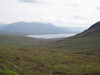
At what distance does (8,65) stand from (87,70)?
12035 mm

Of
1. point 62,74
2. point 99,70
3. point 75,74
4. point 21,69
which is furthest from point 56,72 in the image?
point 99,70

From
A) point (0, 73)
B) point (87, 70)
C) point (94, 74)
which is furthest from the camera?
point (87, 70)

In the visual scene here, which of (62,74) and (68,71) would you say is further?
(68,71)

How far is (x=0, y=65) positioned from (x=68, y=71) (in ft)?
32.5

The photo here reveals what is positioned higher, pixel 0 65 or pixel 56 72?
pixel 0 65

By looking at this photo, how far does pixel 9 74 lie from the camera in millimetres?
20125

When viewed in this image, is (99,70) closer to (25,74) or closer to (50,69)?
(50,69)

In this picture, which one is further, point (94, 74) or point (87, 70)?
point (87, 70)

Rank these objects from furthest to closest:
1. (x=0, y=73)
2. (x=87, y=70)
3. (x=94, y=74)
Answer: (x=87, y=70) → (x=94, y=74) → (x=0, y=73)

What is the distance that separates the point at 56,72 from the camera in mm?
25922

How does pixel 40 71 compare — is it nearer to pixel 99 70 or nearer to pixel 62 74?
pixel 62 74

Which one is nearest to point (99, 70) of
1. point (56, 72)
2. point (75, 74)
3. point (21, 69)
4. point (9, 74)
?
point (75, 74)

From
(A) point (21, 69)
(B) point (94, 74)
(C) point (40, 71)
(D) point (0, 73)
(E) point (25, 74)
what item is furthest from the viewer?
(B) point (94, 74)

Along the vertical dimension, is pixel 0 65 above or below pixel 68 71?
above
